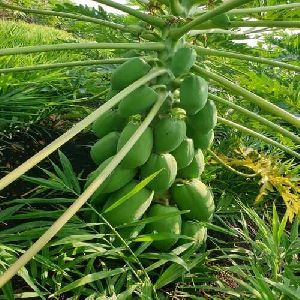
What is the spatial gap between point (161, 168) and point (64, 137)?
0.43 meters


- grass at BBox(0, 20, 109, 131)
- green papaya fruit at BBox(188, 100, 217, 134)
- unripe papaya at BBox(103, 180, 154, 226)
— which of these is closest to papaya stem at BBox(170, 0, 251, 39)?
green papaya fruit at BBox(188, 100, 217, 134)

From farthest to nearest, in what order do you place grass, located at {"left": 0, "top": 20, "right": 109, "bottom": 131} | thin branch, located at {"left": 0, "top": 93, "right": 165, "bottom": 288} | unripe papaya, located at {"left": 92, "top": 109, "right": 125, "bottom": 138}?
grass, located at {"left": 0, "top": 20, "right": 109, "bottom": 131}, unripe papaya, located at {"left": 92, "top": 109, "right": 125, "bottom": 138}, thin branch, located at {"left": 0, "top": 93, "right": 165, "bottom": 288}

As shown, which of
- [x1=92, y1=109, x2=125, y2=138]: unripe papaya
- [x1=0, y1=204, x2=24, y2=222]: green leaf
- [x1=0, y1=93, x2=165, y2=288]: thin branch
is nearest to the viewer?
[x1=0, y1=93, x2=165, y2=288]: thin branch

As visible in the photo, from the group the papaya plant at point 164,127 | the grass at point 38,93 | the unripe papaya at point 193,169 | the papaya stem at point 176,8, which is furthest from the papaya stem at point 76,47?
the grass at point 38,93

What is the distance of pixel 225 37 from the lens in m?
1.95

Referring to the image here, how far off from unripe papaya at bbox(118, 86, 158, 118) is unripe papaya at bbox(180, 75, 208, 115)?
0.08m

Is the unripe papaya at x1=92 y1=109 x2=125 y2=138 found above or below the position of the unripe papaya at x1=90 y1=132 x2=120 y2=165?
above

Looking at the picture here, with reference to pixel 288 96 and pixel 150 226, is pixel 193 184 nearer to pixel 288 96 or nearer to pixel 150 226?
pixel 150 226

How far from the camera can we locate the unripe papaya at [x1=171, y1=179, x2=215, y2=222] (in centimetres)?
150

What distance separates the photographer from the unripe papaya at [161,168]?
1434 mm

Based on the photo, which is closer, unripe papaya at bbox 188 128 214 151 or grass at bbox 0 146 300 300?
grass at bbox 0 146 300 300

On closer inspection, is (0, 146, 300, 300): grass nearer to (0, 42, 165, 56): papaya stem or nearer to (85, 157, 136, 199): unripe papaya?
(85, 157, 136, 199): unripe papaya

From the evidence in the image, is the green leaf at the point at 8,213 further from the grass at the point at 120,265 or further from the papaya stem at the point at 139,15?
the papaya stem at the point at 139,15

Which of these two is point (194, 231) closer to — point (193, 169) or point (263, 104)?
point (193, 169)
